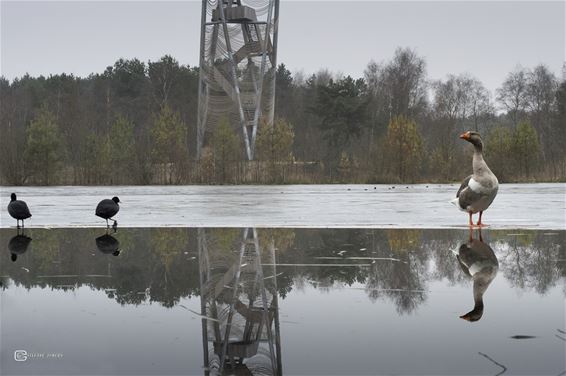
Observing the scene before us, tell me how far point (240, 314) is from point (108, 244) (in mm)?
4890

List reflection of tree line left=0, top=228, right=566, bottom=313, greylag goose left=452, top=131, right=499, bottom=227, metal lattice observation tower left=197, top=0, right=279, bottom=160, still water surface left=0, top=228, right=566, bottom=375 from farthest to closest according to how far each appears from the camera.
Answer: metal lattice observation tower left=197, top=0, right=279, bottom=160 → greylag goose left=452, top=131, right=499, bottom=227 → reflection of tree line left=0, top=228, right=566, bottom=313 → still water surface left=0, top=228, right=566, bottom=375

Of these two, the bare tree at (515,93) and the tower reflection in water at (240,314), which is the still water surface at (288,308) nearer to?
the tower reflection in water at (240,314)

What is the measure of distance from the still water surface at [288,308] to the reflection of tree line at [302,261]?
1.2 inches

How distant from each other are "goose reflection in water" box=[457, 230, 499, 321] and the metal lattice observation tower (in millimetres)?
31963

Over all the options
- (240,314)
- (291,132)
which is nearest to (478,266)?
(240,314)

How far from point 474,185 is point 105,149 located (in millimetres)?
30492

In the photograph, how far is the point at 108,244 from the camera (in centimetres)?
897

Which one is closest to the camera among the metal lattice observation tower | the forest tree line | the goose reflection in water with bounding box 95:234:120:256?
the goose reflection in water with bounding box 95:234:120:256

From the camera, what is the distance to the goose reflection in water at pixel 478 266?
4704 mm
